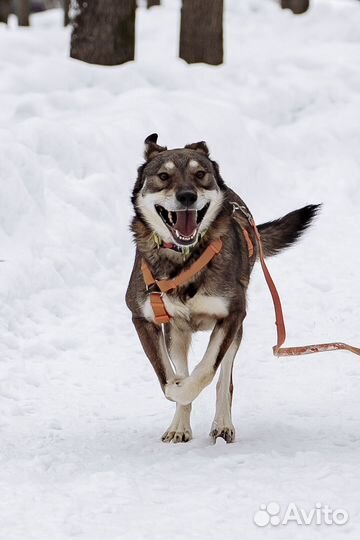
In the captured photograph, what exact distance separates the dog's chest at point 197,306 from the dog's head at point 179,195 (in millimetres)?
292

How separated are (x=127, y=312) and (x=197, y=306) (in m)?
2.77

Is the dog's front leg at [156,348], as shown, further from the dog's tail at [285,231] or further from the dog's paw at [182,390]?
the dog's tail at [285,231]

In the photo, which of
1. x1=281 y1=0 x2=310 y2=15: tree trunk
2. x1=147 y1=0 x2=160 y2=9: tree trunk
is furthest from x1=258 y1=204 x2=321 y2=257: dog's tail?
x1=147 y1=0 x2=160 y2=9: tree trunk

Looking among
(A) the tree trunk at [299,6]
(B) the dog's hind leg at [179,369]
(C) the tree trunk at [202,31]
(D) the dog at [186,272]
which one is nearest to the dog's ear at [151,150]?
(D) the dog at [186,272]

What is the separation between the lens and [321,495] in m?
3.99

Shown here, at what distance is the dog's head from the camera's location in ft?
16.4

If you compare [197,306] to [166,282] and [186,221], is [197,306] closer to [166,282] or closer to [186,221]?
[166,282]

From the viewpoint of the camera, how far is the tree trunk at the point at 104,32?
12773 mm

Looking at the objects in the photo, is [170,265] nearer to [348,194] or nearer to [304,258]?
[304,258]

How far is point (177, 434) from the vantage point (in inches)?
205

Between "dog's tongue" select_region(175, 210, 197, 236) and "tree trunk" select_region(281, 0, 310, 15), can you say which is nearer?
"dog's tongue" select_region(175, 210, 197, 236)

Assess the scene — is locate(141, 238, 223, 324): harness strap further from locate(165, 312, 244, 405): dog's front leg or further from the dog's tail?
the dog's tail

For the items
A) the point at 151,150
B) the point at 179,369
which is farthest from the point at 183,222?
the point at 179,369

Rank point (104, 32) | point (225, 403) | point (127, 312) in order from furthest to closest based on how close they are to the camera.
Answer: point (104, 32), point (127, 312), point (225, 403)
